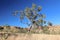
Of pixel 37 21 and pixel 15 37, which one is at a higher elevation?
pixel 37 21

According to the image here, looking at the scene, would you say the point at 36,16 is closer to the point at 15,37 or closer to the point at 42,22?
the point at 42,22

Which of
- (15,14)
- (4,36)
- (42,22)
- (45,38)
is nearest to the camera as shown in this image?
(45,38)

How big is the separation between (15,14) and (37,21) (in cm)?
656

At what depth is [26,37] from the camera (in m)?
12.0

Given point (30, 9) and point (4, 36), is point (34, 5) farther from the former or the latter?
point (4, 36)

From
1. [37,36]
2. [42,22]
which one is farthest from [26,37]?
[42,22]

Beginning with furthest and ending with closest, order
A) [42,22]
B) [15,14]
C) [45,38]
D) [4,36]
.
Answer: [15,14], [42,22], [4,36], [45,38]

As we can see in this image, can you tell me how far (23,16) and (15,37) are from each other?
3504cm

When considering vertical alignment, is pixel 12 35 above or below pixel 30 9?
below

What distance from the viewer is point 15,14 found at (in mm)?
46188

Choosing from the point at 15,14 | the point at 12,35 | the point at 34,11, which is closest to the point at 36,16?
the point at 34,11

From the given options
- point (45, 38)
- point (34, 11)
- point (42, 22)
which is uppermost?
point (34, 11)

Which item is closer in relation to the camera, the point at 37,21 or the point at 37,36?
the point at 37,36

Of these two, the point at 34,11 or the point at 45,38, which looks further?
the point at 34,11
